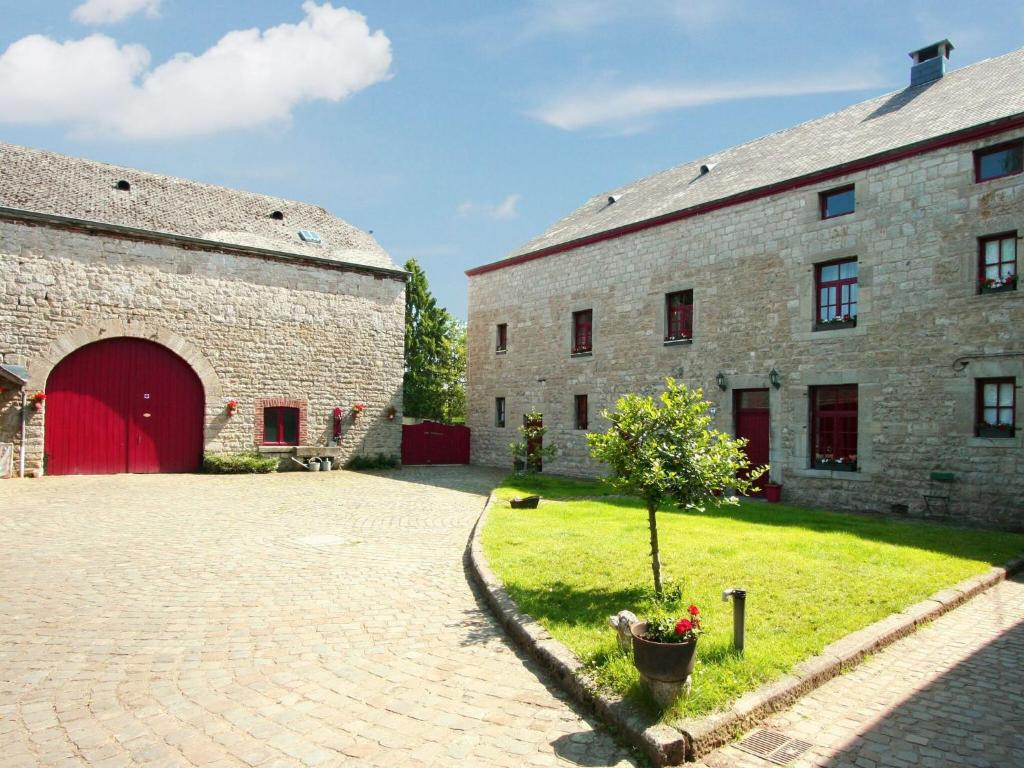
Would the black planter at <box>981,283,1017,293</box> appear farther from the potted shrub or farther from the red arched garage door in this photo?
the red arched garage door

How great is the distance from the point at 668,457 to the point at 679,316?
11.4 m

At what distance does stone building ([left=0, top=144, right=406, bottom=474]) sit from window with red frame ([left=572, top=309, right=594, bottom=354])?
6116 millimetres

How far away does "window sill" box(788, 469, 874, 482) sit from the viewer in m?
12.9

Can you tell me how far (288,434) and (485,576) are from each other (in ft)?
46.8

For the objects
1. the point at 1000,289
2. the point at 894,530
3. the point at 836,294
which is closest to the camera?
the point at 894,530

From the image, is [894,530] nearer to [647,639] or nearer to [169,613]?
[647,639]

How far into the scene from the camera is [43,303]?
15867 mm

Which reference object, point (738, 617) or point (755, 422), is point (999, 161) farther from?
point (738, 617)

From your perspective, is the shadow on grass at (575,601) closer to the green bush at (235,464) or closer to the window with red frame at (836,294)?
the window with red frame at (836,294)

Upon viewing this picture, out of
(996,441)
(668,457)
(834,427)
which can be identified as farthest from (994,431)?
(668,457)

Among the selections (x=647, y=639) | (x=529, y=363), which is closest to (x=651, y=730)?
(x=647, y=639)

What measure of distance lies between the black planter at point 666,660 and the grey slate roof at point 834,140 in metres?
12.3

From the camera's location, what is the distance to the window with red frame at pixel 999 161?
11.3 metres

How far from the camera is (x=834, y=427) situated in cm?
1351
